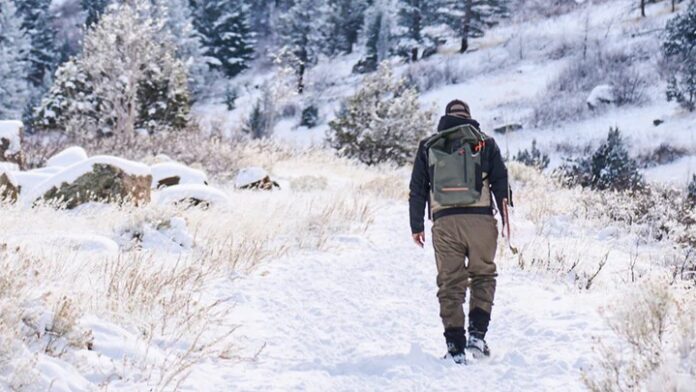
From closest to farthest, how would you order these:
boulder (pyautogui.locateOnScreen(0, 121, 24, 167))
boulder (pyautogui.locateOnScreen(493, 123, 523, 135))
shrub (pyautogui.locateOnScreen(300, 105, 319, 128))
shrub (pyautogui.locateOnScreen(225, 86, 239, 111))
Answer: boulder (pyautogui.locateOnScreen(0, 121, 24, 167)) < boulder (pyautogui.locateOnScreen(493, 123, 523, 135)) < shrub (pyautogui.locateOnScreen(300, 105, 319, 128)) < shrub (pyautogui.locateOnScreen(225, 86, 239, 111))

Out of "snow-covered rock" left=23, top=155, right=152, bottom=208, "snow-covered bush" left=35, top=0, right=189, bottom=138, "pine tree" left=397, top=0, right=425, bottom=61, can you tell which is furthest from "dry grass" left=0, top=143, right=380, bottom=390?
"pine tree" left=397, top=0, right=425, bottom=61

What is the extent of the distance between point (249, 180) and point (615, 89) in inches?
817

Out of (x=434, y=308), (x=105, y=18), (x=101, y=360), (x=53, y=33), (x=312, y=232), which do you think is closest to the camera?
(x=101, y=360)

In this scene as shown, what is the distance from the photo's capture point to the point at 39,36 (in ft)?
163

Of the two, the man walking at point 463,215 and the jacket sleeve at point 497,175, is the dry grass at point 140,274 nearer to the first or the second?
the man walking at point 463,215

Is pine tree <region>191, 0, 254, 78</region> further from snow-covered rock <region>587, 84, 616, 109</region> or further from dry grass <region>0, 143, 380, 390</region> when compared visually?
dry grass <region>0, 143, 380, 390</region>

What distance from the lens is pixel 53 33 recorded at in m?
51.8

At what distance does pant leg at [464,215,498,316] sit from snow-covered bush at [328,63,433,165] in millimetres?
13893

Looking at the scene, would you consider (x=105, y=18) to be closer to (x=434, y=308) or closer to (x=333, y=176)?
(x=333, y=176)

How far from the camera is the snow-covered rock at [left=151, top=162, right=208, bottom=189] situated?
9508 mm

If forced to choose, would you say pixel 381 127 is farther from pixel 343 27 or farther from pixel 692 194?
pixel 343 27

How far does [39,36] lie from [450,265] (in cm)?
5464

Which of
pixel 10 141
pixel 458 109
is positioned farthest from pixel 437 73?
pixel 458 109

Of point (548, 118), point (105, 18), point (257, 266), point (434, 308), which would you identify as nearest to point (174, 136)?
point (105, 18)
